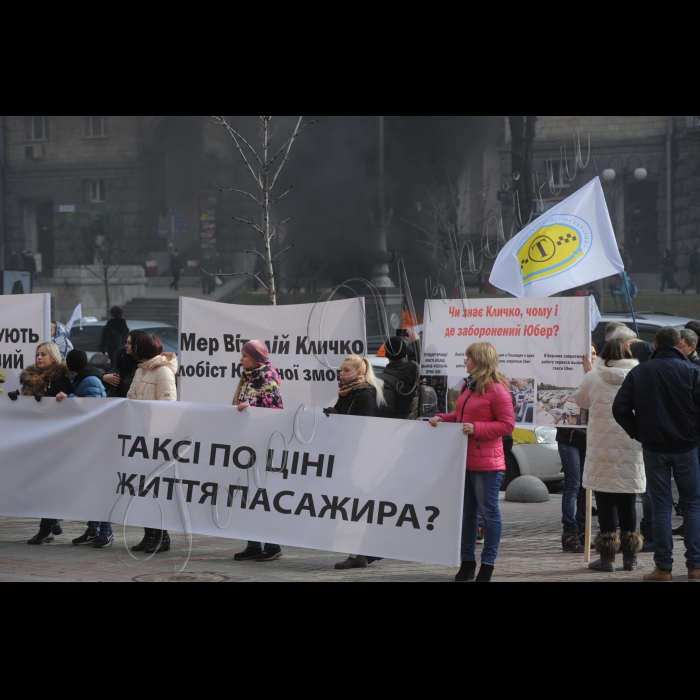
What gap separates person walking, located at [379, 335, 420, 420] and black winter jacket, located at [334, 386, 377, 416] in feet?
1.65

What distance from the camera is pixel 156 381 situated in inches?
283

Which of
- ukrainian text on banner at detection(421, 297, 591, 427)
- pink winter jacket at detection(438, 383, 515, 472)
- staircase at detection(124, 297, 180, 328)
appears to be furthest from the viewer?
staircase at detection(124, 297, 180, 328)

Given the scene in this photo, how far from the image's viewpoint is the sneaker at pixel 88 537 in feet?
24.7

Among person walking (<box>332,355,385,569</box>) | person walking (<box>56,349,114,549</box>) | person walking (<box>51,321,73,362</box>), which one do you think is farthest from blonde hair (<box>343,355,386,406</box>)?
person walking (<box>51,321,73,362</box>)

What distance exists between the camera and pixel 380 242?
25.0 metres

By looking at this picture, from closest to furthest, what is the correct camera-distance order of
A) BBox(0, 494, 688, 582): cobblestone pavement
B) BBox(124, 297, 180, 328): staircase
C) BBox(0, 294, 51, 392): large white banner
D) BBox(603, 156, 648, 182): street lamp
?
BBox(0, 494, 688, 582): cobblestone pavement, BBox(0, 294, 51, 392): large white banner, BBox(603, 156, 648, 182): street lamp, BBox(124, 297, 180, 328): staircase

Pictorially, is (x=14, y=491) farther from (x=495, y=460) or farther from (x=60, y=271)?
(x=60, y=271)

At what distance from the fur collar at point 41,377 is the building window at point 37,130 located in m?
32.1

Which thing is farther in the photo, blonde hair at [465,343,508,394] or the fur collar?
the fur collar

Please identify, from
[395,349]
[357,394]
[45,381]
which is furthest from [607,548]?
[45,381]

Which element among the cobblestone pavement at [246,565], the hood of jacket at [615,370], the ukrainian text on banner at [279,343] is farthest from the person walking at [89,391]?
the hood of jacket at [615,370]

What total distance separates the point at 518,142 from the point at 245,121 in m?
9.05

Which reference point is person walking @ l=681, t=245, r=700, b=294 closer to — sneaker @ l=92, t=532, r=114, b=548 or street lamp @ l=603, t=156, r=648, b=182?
street lamp @ l=603, t=156, r=648, b=182

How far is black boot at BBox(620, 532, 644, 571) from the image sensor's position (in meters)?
6.52
